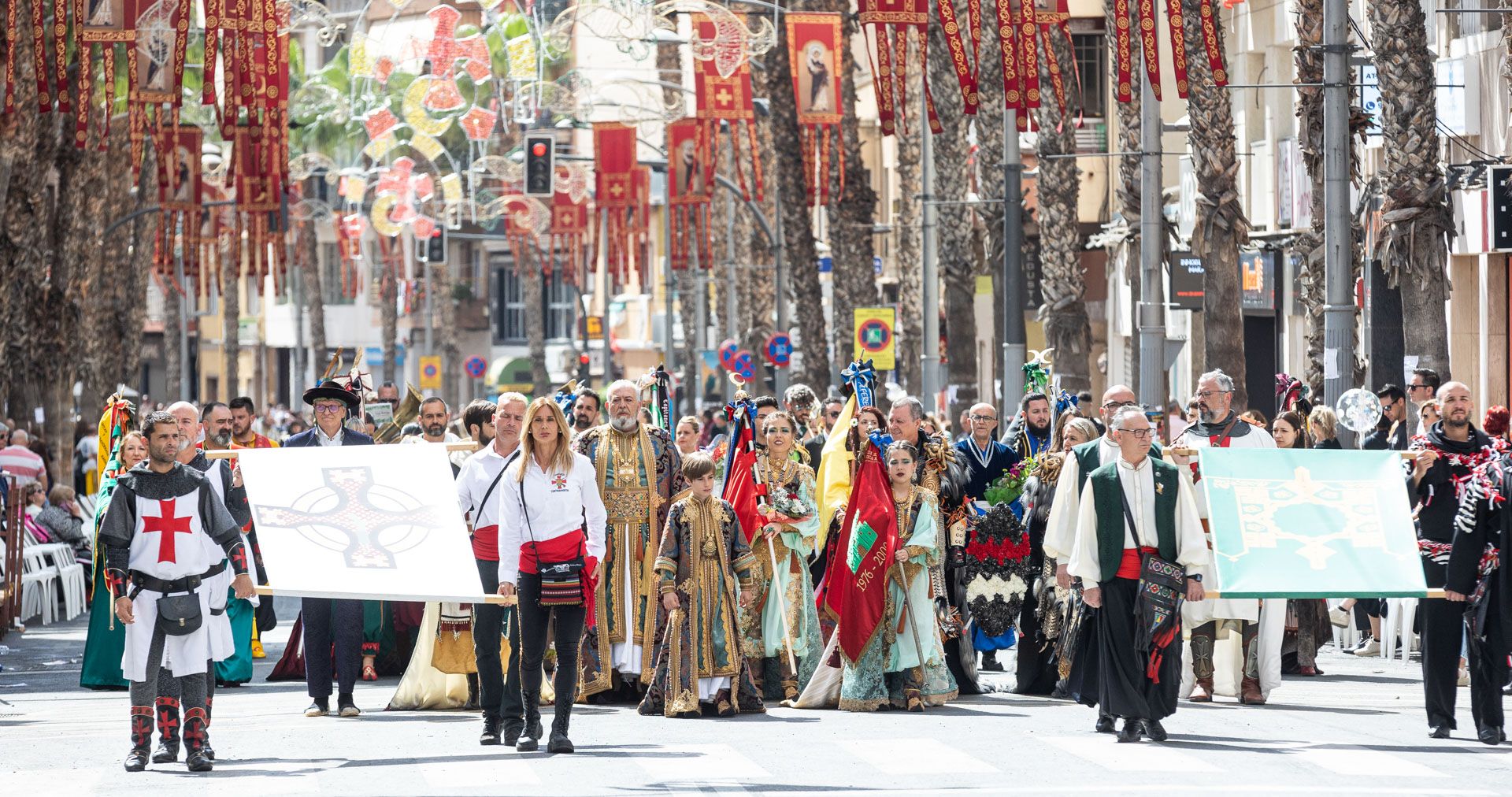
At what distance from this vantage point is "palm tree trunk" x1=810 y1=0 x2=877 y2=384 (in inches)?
1526

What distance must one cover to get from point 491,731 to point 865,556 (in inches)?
106

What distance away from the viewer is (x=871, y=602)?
586 inches

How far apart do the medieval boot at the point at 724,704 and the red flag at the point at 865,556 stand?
705 mm

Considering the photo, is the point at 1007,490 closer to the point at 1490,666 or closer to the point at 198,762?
the point at 1490,666

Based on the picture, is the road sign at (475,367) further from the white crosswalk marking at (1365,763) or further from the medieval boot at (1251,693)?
the white crosswalk marking at (1365,763)

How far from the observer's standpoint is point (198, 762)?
40.8 feet

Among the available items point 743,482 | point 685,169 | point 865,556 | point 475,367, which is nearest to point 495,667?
point 865,556

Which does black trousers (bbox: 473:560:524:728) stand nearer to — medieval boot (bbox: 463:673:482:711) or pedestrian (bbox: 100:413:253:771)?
pedestrian (bbox: 100:413:253:771)

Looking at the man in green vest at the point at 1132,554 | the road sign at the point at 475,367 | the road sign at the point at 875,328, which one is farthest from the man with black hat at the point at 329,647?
the road sign at the point at 475,367

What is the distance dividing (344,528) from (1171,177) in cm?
Result: 3240

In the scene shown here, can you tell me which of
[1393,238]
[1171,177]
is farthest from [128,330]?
[1393,238]

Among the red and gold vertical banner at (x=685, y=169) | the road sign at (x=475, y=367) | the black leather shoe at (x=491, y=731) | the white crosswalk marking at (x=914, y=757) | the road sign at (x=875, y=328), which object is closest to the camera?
the white crosswalk marking at (x=914, y=757)

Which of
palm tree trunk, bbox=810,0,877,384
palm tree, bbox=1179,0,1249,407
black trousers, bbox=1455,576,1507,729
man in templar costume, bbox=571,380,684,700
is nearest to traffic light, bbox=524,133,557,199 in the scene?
palm tree trunk, bbox=810,0,877,384

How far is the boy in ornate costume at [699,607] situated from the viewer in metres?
14.6
